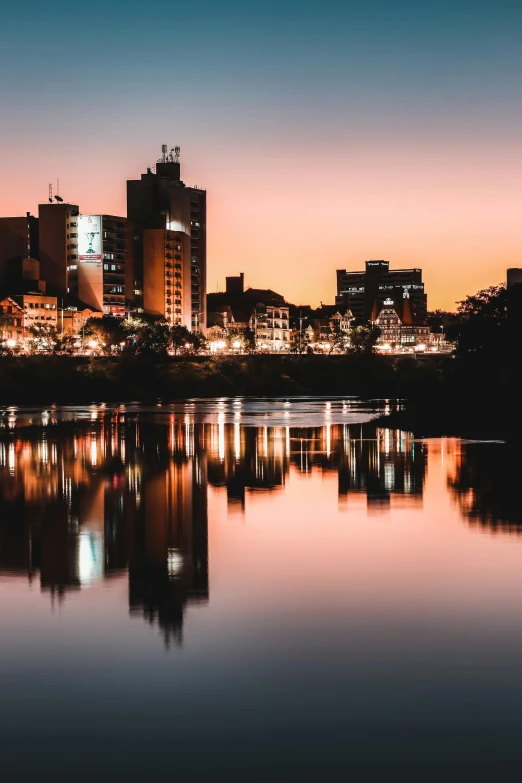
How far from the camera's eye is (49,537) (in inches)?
1136

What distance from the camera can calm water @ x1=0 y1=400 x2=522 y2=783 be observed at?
13.7 metres

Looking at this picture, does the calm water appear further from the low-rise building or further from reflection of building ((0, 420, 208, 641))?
the low-rise building

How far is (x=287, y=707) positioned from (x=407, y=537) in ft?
47.2

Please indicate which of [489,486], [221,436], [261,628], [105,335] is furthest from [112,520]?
[105,335]

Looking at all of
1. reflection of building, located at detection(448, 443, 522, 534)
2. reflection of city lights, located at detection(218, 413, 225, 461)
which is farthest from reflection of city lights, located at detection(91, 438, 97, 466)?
reflection of building, located at detection(448, 443, 522, 534)

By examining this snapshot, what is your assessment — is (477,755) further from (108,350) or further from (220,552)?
(108,350)

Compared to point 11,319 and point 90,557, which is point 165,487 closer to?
point 90,557

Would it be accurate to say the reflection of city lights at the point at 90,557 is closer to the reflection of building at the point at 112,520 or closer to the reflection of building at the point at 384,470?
the reflection of building at the point at 112,520

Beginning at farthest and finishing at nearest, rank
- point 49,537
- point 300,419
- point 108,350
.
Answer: point 108,350 → point 300,419 → point 49,537

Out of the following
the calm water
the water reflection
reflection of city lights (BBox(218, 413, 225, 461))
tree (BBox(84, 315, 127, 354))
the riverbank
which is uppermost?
tree (BBox(84, 315, 127, 354))

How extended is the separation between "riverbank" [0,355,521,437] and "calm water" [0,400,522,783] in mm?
38093

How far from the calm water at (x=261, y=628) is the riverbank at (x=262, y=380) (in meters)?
38.1

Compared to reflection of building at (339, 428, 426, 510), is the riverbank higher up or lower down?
higher up

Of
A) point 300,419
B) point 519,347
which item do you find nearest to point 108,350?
point 300,419
